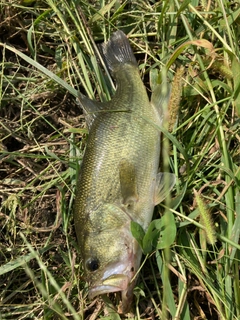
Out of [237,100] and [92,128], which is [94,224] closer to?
[92,128]

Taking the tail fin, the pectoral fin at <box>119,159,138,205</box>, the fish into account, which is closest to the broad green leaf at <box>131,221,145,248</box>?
the fish

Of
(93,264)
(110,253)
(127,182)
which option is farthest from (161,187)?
(93,264)

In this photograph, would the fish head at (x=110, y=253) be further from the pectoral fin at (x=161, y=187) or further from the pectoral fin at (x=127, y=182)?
the pectoral fin at (x=161, y=187)

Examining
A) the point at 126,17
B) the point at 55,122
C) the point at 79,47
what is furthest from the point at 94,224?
the point at 126,17

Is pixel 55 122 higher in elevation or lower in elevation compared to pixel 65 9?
lower

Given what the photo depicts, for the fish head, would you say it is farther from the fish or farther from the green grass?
the green grass

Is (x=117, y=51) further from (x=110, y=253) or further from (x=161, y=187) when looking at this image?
(x=110, y=253)

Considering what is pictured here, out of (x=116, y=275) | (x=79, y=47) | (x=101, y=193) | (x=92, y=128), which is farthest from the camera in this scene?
(x=79, y=47)
